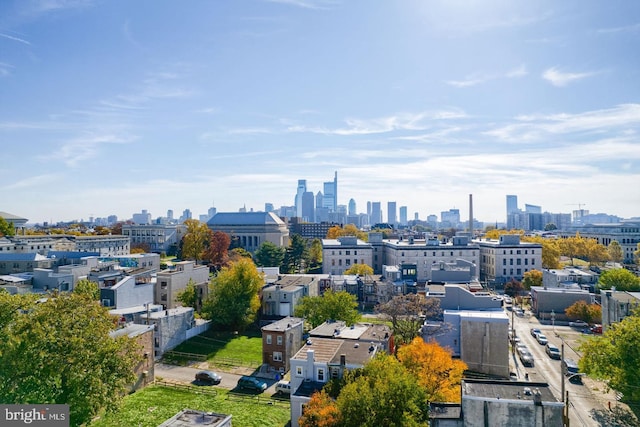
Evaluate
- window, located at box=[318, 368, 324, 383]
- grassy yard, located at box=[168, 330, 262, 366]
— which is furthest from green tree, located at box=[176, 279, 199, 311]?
window, located at box=[318, 368, 324, 383]

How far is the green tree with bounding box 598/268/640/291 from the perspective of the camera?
5484 cm

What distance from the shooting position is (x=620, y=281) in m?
55.4

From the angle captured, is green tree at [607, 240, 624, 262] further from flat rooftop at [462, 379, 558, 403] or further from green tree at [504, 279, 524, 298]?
flat rooftop at [462, 379, 558, 403]

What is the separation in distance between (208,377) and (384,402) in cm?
1874

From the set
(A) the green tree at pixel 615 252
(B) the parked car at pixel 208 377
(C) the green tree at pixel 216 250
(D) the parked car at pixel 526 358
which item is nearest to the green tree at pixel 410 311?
(D) the parked car at pixel 526 358

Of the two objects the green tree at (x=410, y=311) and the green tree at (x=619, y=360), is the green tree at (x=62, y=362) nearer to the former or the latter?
the green tree at (x=410, y=311)

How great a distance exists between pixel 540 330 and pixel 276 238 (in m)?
77.2

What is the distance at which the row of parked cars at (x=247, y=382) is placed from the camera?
32500 millimetres

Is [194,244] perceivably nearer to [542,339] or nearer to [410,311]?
[410,311]

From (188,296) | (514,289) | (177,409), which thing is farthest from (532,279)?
(177,409)

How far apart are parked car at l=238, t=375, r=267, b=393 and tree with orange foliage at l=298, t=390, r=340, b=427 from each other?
1037 cm

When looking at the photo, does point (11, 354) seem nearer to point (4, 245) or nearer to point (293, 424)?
point (293, 424)

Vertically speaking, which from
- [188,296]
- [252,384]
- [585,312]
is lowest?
[252,384]

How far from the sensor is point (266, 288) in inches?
2103
